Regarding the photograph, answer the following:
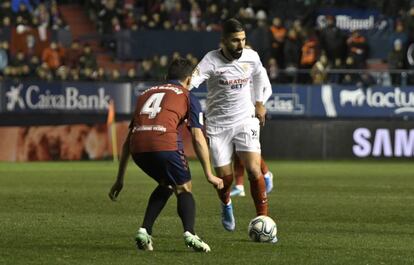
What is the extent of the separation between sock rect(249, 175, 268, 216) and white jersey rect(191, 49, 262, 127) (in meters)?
0.86

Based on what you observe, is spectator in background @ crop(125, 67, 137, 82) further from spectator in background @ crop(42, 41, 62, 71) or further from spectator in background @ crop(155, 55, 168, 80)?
spectator in background @ crop(42, 41, 62, 71)

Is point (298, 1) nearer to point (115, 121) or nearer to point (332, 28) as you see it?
point (332, 28)

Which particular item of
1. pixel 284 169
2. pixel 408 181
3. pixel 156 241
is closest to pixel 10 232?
pixel 156 241

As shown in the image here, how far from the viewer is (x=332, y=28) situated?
32156mm

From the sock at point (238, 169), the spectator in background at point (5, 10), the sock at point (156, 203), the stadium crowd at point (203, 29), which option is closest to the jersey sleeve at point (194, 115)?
the sock at point (156, 203)

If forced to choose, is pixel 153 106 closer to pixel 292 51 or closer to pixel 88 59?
pixel 292 51

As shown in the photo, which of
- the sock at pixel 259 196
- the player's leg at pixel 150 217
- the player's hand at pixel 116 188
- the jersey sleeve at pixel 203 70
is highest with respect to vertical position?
the jersey sleeve at pixel 203 70

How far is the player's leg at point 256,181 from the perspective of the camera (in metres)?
12.5

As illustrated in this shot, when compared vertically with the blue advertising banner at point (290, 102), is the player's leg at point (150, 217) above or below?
above

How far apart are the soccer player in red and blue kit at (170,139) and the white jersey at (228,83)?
A: 209 centimetres

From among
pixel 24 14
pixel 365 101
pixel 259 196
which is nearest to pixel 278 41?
pixel 365 101

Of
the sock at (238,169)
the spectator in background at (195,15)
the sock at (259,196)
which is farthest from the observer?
the spectator in background at (195,15)

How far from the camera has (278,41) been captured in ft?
105

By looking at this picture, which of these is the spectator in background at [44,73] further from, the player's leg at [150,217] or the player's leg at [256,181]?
the player's leg at [150,217]
